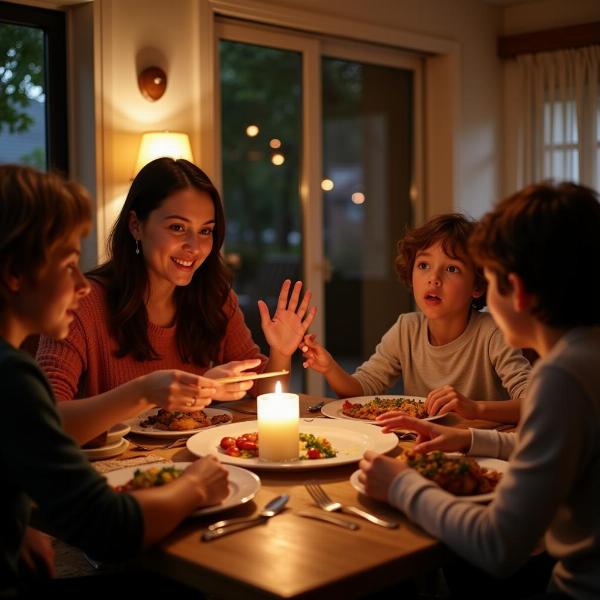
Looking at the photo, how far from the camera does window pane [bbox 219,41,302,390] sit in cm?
445

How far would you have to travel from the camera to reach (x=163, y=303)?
242cm

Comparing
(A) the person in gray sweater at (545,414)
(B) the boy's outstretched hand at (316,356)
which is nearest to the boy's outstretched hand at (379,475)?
(A) the person in gray sweater at (545,414)

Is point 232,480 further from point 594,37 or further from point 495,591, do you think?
point 594,37

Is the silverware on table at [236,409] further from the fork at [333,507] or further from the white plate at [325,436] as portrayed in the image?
the fork at [333,507]

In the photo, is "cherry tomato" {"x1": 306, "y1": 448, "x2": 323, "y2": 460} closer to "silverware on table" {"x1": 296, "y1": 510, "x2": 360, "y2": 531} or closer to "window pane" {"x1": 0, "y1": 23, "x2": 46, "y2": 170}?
"silverware on table" {"x1": 296, "y1": 510, "x2": 360, "y2": 531}

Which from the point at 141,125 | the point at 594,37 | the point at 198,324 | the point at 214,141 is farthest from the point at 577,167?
the point at 198,324

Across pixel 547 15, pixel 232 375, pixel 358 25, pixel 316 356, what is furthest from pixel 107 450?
pixel 547 15

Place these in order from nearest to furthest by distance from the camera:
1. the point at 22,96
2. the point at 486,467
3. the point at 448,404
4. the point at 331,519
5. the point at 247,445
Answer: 1. the point at 331,519
2. the point at 486,467
3. the point at 247,445
4. the point at 448,404
5. the point at 22,96

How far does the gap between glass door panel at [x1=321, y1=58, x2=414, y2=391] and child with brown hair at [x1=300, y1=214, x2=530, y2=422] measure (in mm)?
2398

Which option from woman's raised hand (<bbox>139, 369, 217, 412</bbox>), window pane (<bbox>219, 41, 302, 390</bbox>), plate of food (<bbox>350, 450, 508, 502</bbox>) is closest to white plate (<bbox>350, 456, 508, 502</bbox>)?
plate of food (<bbox>350, 450, 508, 502</bbox>)

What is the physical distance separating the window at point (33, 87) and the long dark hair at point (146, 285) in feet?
4.84

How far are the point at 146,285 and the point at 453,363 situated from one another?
91 cm

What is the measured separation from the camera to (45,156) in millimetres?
3773

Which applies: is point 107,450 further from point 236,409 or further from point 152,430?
point 236,409
